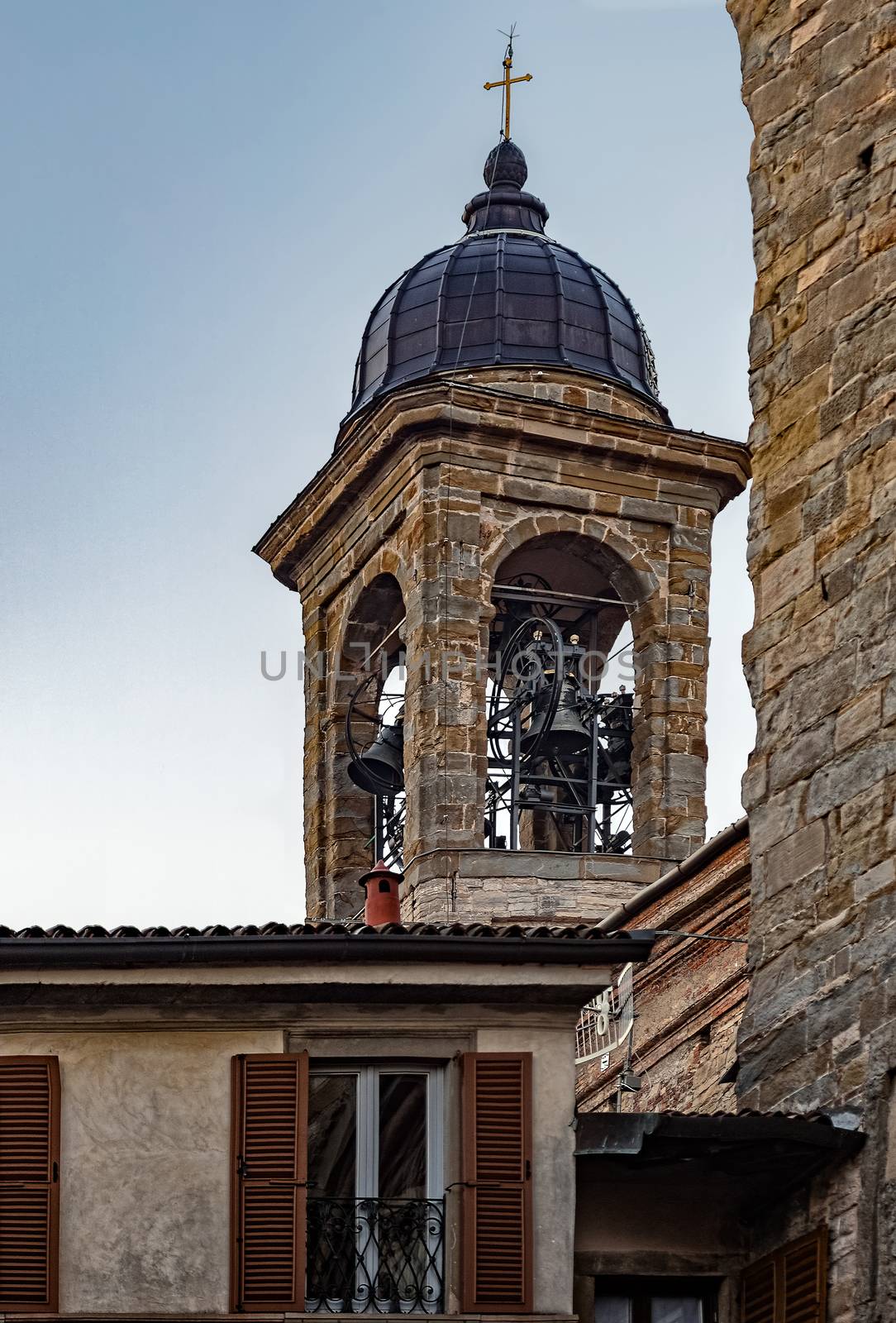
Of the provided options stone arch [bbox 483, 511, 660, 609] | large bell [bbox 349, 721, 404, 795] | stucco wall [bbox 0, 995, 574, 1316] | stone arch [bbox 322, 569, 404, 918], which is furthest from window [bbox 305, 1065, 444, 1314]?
stone arch [bbox 322, 569, 404, 918]

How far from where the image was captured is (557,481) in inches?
1451

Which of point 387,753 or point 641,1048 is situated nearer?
point 641,1048

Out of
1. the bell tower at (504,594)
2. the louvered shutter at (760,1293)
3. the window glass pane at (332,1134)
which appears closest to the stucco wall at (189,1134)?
the window glass pane at (332,1134)

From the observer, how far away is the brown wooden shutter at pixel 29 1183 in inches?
737

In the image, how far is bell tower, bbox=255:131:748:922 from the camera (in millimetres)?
35438

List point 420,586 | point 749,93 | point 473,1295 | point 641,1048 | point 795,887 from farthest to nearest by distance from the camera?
point 420,586 < point 641,1048 < point 749,93 < point 795,887 < point 473,1295

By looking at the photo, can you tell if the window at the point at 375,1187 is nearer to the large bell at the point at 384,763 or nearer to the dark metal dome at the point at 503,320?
the large bell at the point at 384,763

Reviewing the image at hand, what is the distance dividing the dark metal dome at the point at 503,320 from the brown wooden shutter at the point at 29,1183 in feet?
62.1

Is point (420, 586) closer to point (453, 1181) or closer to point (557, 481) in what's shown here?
point (557, 481)

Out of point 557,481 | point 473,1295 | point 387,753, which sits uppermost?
point 557,481

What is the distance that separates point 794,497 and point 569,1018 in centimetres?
337

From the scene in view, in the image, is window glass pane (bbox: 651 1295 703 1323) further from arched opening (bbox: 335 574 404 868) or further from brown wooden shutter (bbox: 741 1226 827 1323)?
arched opening (bbox: 335 574 404 868)

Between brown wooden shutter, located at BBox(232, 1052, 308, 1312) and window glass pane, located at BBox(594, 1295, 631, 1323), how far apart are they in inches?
61.1

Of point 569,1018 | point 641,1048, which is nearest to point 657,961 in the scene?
point 641,1048
